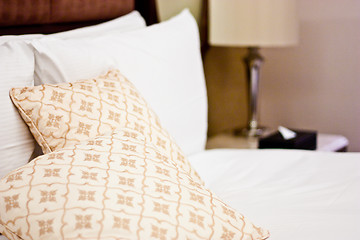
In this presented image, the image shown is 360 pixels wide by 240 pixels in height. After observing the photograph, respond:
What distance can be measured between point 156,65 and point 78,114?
0.51 metres

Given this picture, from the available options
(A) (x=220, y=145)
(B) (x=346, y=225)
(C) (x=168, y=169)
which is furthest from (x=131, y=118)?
(A) (x=220, y=145)

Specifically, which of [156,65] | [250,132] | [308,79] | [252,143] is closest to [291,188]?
[156,65]

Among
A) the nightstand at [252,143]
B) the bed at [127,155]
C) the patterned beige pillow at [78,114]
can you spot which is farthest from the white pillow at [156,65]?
the nightstand at [252,143]

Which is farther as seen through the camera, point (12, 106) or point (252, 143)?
point (252, 143)

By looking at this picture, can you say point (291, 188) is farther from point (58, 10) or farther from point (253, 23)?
point (253, 23)

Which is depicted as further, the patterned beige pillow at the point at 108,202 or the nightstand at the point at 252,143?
the nightstand at the point at 252,143

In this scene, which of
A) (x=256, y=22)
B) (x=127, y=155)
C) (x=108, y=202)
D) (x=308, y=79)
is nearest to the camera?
(x=108, y=202)

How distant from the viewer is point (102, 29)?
1.62 metres

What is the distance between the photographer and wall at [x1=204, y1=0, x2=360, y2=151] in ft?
7.91

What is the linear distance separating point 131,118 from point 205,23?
1.40 meters

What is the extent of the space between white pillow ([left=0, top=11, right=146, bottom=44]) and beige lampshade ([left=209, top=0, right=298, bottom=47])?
518 mm

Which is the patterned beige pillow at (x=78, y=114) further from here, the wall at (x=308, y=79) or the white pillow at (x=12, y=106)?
the wall at (x=308, y=79)

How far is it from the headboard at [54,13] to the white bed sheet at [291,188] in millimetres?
600

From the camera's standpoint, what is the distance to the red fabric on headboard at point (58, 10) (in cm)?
139
